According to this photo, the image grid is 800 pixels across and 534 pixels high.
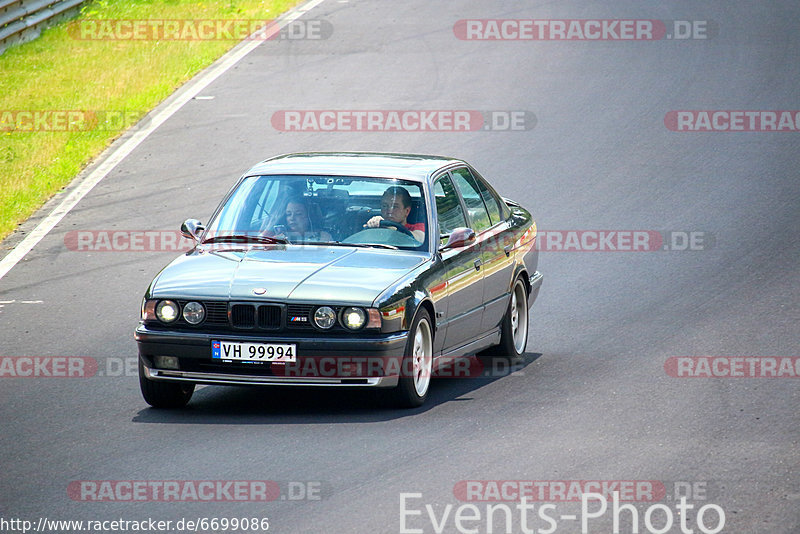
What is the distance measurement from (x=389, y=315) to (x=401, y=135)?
10042mm

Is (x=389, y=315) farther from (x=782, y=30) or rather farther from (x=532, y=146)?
(x=782, y=30)

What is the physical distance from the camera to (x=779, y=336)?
11.0 m

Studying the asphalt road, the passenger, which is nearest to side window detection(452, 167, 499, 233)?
the asphalt road

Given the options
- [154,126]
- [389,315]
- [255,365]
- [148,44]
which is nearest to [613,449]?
[389,315]

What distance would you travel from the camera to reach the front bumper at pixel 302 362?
27.5 ft

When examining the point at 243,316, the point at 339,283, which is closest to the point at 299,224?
the point at 339,283

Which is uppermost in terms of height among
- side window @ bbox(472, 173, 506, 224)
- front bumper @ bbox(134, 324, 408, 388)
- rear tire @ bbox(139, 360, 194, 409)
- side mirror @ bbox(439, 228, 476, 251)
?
side window @ bbox(472, 173, 506, 224)

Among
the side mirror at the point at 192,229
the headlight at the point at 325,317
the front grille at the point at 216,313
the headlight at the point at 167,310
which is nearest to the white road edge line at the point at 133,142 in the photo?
the side mirror at the point at 192,229

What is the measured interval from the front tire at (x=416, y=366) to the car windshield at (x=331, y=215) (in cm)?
71

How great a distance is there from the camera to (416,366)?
349 inches

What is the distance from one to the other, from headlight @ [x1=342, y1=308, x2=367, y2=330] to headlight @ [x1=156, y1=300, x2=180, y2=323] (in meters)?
1.07

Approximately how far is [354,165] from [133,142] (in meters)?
9.03

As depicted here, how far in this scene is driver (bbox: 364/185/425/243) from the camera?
955 centimetres

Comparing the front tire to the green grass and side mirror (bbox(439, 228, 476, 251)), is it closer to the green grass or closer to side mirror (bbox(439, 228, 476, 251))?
side mirror (bbox(439, 228, 476, 251))
